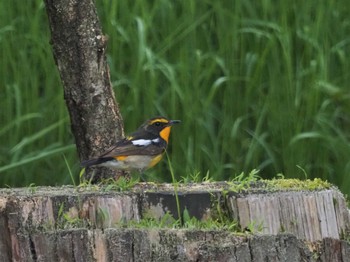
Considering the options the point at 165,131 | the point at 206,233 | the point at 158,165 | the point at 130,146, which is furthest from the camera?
the point at 158,165

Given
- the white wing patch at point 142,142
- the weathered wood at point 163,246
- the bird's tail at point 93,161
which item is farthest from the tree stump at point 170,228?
the white wing patch at point 142,142

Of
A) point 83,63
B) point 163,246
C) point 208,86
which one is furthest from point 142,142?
point 163,246

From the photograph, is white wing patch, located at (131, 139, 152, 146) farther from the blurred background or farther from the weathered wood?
the weathered wood

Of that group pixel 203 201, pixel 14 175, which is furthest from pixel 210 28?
pixel 203 201

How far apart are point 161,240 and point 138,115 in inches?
138

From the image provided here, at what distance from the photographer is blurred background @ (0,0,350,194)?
775cm

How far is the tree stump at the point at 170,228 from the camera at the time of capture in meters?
4.39

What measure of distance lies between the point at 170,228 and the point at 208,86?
376 centimetres

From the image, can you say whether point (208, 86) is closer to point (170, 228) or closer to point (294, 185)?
point (294, 185)

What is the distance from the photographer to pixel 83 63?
6.65 meters

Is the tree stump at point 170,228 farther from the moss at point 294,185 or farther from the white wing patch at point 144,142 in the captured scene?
the white wing patch at point 144,142

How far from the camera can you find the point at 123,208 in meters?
4.80

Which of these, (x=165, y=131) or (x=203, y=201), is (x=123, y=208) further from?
(x=165, y=131)

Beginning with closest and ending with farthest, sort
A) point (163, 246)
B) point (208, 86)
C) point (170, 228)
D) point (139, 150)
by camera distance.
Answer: point (163, 246)
point (170, 228)
point (139, 150)
point (208, 86)
